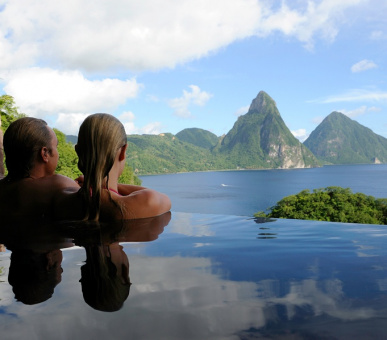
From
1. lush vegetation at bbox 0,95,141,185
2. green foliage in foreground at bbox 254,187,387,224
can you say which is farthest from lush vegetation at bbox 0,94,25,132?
green foliage in foreground at bbox 254,187,387,224

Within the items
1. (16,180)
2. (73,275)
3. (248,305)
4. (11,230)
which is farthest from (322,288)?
(16,180)

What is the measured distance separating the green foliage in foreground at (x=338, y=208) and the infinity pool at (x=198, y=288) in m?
25.4

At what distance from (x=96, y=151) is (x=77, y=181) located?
685 mm

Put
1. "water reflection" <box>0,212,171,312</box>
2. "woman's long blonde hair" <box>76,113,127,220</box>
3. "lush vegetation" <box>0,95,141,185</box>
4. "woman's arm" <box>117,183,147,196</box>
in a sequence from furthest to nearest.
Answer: "lush vegetation" <box>0,95,141,185</box>
"woman's arm" <box>117,183,147,196</box>
"woman's long blonde hair" <box>76,113,127,220</box>
"water reflection" <box>0,212,171,312</box>

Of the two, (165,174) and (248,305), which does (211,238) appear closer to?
(248,305)

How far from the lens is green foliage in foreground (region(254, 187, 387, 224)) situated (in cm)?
2692

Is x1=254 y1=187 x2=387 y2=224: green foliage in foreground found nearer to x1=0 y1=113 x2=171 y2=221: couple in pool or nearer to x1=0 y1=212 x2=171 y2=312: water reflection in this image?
x1=0 y1=113 x2=171 y2=221: couple in pool

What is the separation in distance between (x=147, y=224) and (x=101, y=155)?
70 cm

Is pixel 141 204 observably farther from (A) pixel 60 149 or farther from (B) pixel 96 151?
(A) pixel 60 149

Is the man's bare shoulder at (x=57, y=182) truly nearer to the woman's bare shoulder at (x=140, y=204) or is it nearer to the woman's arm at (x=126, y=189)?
the woman's arm at (x=126, y=189)

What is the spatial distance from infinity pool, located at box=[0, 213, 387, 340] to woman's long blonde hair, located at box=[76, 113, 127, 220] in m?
0.36

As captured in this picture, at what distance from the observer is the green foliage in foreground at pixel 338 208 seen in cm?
2692

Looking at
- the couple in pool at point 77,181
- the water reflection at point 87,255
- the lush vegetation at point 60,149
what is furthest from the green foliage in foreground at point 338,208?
the water reflection at point 87,255

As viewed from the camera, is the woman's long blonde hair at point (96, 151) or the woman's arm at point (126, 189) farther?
the woman's arm at point (126, 189)
